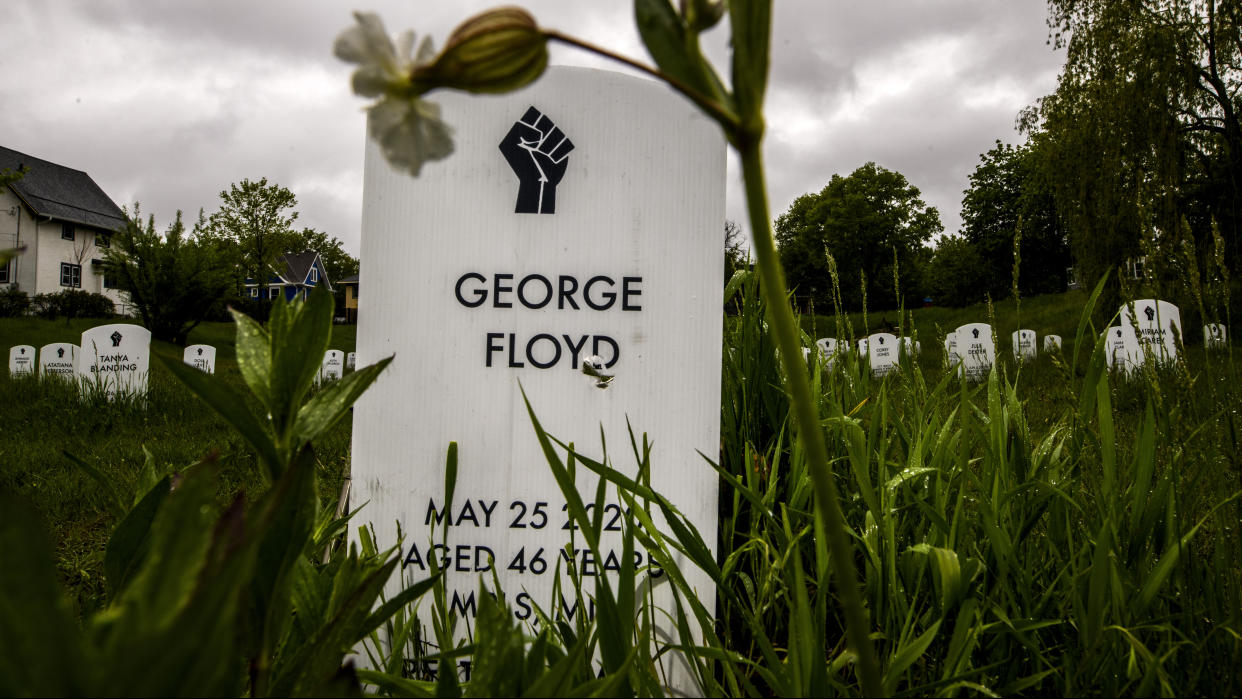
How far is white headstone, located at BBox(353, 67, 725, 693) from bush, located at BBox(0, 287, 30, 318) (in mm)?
27821

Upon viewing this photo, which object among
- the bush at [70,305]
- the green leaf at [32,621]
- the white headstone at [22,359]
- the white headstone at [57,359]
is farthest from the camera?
the bush at [70,305]

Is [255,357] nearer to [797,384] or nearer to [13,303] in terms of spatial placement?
[797,384]

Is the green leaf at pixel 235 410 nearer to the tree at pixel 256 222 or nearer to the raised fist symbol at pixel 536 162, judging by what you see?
the raised fist symbol at pixel 536 162

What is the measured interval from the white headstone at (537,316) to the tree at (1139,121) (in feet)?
35.3

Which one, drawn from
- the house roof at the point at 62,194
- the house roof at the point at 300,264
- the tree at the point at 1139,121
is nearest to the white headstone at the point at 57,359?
the tree at the point at 1139,121

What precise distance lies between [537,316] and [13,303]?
28.9m

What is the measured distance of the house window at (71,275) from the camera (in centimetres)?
3044

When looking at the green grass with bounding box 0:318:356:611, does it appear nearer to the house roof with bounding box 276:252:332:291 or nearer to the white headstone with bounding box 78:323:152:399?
the white headstone with bounding box 78:323:152:399

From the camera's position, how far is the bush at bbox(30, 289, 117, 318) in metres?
23.8

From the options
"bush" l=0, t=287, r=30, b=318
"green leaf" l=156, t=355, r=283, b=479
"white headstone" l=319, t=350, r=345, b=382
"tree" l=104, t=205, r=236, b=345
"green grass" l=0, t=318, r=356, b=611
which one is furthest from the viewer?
"bush" l=0, t=287, r=30, b=318

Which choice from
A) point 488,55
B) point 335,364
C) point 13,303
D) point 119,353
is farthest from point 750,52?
point 13,303

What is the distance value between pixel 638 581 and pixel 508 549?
29 cm

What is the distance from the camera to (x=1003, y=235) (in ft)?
106

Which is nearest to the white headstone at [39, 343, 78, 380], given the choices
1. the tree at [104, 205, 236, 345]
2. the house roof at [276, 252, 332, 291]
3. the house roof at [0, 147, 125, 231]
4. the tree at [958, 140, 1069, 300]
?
the tree at [104, 205, 236, 345]
